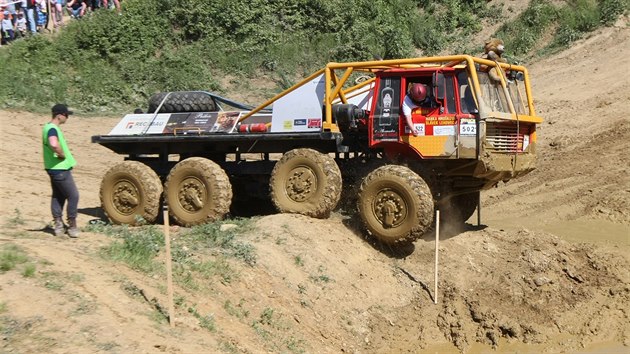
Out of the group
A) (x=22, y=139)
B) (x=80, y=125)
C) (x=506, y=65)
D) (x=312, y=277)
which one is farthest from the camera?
(x=80, y=125)

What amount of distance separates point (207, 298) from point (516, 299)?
461 cm

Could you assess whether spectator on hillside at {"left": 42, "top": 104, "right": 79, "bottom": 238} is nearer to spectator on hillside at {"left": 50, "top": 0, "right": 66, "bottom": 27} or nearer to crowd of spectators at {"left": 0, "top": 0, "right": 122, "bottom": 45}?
crowd of spectators at {"left": 0, "top": 0, "right": 122, "bottom": 45}

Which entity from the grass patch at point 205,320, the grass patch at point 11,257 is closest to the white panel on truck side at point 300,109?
the grass patch at point 205,320

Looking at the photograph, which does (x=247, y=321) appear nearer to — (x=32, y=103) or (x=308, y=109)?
(x=308, y=109)

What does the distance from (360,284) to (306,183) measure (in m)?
1.89

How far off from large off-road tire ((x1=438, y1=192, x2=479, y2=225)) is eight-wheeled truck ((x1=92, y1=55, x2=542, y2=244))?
0.02 metres

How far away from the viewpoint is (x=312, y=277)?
37.4ft

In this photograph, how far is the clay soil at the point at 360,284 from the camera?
27.4ft

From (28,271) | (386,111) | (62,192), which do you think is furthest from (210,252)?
(386,111)

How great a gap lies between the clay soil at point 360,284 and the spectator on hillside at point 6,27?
9.94 m

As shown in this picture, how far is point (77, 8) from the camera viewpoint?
29.4 meters

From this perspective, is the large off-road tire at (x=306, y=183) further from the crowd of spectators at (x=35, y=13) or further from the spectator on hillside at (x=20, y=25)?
the spectator on hillside at (x=20, y=25)

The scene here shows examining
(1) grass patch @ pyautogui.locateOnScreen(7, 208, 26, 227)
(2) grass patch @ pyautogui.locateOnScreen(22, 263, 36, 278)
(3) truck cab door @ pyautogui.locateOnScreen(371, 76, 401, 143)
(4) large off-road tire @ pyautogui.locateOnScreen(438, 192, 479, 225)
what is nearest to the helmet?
(3) truck cab door @ pyautogui.locateOnScreen(371, 76, 401, 143)

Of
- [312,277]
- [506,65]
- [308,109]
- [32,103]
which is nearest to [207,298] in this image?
[312,277]
